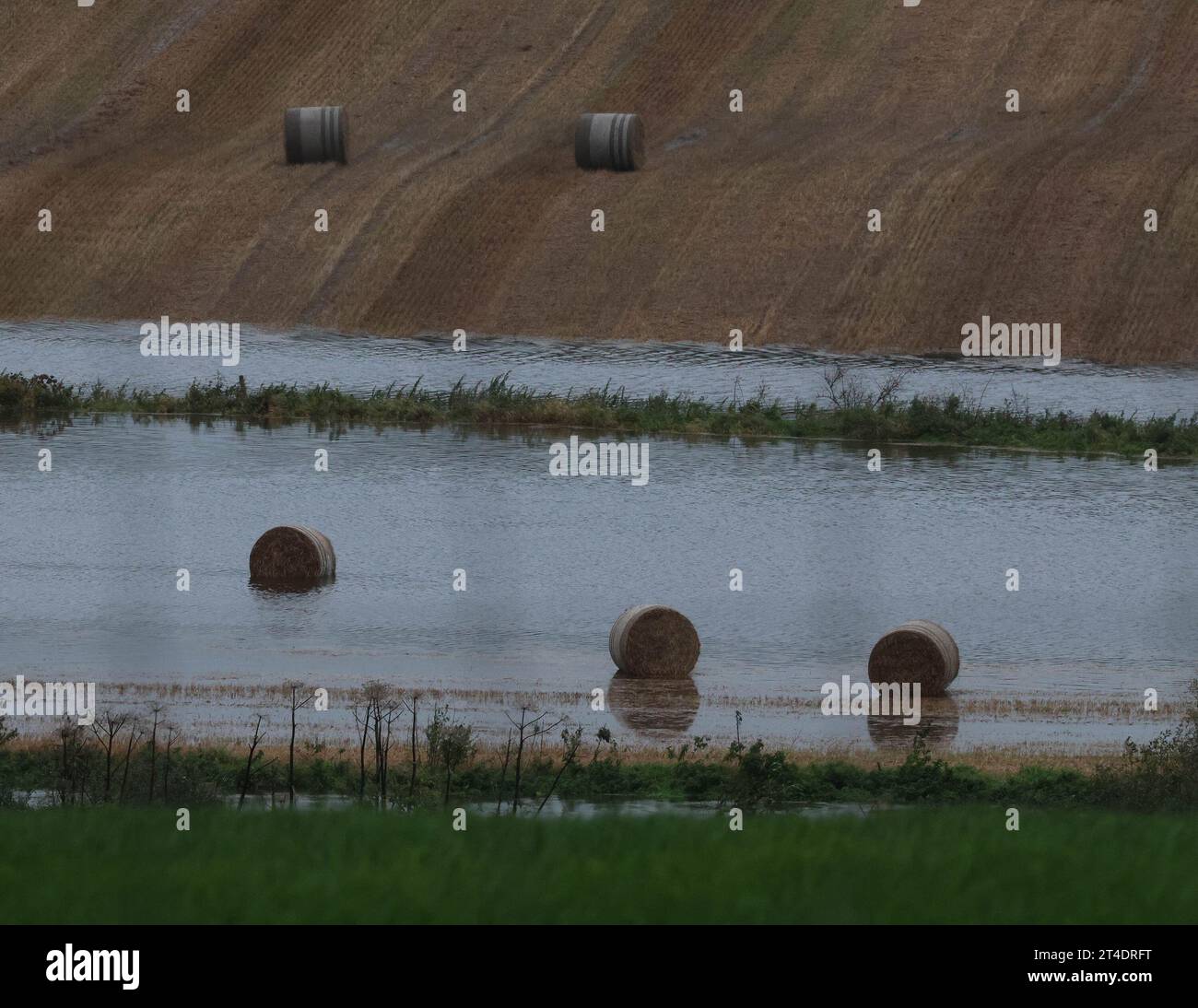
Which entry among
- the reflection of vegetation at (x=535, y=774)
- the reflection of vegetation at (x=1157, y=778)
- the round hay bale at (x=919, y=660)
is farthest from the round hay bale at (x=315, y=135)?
the reflection of vegetation at (x=1157, y=778)

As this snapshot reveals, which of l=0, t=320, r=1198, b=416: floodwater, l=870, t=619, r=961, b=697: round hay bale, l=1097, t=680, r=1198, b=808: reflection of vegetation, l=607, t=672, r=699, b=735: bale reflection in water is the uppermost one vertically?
l=0, t=320, r=1198, b=416: floodwater

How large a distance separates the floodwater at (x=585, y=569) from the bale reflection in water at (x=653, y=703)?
10cm

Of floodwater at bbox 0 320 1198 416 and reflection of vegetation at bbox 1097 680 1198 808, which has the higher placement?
floodwater at bbox 0 320 1198 416

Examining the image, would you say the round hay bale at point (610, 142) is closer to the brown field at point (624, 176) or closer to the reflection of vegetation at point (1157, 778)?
the brown field at point (624, 176)

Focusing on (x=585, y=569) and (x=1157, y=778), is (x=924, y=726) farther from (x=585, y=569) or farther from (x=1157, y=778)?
(x=585, y=569)

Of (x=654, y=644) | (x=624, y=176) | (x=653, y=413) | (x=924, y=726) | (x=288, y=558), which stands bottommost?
(x=924, y=726)

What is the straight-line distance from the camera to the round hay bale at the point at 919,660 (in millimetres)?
24781

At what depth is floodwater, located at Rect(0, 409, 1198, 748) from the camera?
999 inches

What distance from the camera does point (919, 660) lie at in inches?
977

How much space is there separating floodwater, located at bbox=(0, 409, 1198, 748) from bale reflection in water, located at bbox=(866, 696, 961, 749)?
7 cm

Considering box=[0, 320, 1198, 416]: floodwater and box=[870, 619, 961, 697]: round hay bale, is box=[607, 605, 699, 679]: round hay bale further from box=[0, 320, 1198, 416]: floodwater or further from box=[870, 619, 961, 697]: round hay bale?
box=[0, 320, 1198, 416]: floodwater

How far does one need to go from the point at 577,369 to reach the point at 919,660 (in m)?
26.3

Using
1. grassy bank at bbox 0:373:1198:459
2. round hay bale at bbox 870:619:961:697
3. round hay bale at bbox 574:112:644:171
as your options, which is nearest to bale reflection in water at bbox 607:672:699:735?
round hay bale at bbox 870:619:961:697

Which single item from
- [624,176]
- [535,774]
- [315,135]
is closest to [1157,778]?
[535,774]
